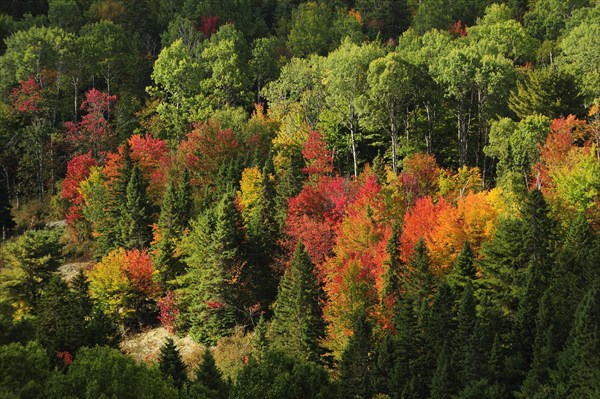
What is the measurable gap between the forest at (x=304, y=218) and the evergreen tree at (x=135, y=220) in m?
0.30

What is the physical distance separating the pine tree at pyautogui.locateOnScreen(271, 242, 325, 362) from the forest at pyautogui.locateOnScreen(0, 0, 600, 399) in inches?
7.4

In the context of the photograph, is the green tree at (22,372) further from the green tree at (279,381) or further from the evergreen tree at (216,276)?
the evergreen tree at (216,276)

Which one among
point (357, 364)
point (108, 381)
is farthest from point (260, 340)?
point (108, 381)

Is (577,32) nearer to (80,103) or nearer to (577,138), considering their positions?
(577,138)

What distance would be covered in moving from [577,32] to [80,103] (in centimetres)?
7013

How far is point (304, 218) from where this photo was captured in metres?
65.1

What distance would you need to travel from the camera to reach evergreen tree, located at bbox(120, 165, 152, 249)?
77062 mm

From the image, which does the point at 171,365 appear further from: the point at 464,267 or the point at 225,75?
the point at 225,75

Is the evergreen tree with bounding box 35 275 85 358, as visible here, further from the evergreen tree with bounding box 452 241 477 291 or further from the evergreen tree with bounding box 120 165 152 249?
the evergreen tree with bounding box 452 241 477 291

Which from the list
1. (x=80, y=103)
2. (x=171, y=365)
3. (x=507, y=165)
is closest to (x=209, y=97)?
(x=80, y=103)

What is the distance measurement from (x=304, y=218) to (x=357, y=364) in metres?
17.5

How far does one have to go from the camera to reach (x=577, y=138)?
70.4 meters

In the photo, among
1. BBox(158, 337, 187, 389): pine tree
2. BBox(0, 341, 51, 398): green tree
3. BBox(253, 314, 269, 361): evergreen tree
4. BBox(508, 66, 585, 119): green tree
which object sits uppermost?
BBox(508, 66, 585, 119): green tree

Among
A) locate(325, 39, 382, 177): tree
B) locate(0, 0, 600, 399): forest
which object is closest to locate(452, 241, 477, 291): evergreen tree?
locate(0, 0, 600, 399): forest
